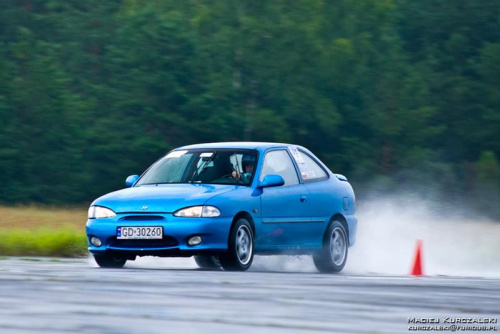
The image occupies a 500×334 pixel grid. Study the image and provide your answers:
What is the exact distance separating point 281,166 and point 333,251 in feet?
4.14

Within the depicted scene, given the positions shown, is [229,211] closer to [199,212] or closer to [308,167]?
[199,212]

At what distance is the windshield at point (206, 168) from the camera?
565 inches

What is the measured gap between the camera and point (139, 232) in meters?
13.4

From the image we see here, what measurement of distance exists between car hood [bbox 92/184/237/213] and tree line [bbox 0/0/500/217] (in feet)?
158

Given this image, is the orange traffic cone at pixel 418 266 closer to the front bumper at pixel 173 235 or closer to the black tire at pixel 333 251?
the black tire at pixel 333 251

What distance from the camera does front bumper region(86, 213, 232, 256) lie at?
13234 millimetres

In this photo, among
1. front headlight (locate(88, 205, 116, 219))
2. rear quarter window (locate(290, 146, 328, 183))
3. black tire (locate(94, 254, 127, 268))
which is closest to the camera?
front headlight (locate(88, 205, 116, 219))

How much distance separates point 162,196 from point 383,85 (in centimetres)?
5557

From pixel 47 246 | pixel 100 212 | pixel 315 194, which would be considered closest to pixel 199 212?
pixel 100 212

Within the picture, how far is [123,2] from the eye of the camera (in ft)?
251

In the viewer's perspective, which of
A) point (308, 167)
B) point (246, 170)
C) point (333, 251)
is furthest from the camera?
point (308, 167)

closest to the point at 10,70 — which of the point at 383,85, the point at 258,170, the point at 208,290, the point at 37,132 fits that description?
the point at 37,132

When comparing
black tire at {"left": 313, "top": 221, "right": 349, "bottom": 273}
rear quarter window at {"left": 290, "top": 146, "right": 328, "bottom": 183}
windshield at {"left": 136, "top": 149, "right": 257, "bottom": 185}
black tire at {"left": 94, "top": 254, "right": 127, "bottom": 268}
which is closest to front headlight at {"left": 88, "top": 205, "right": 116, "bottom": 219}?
black tire at {"left": 94, "top": 254, "right": 127, "bottom": 268}

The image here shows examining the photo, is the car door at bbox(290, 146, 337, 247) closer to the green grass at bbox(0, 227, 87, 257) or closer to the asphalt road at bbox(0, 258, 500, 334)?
the asphalt road at bbox(0, 258, 500, 334)
